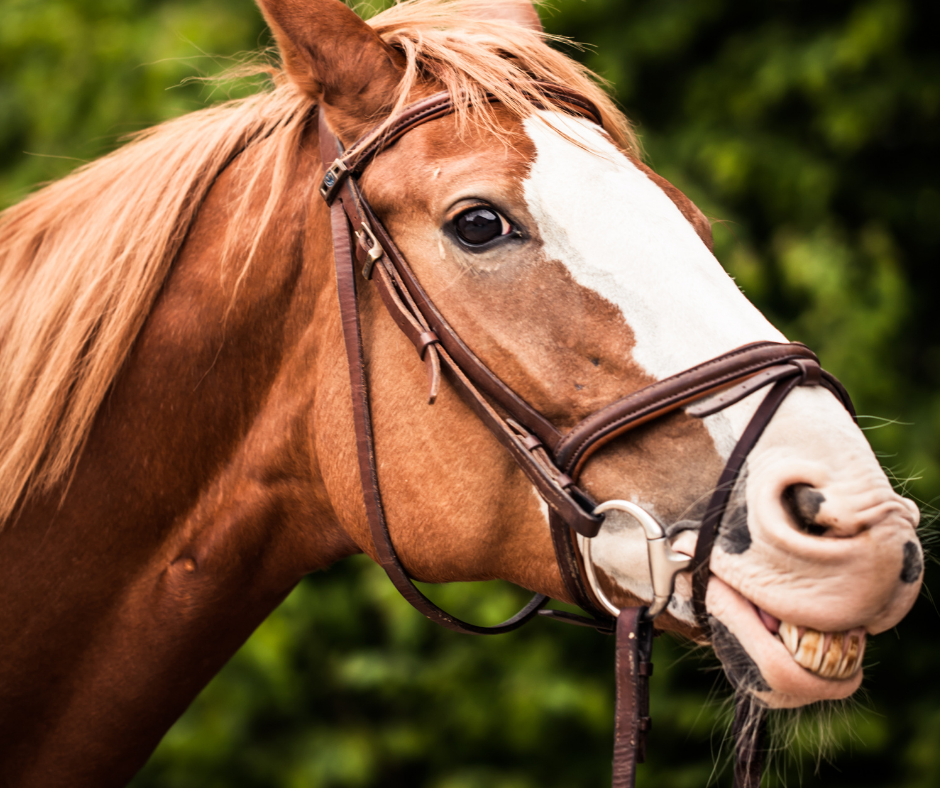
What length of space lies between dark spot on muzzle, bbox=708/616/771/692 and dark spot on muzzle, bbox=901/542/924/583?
22cm

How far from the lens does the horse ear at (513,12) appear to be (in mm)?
1693

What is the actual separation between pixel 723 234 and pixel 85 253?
93.2 inches

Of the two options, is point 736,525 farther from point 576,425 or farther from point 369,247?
point 369,247

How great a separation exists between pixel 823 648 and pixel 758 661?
8 centimetres

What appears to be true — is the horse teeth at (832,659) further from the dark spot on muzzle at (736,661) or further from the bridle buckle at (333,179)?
the bridle buckle at (333,179)

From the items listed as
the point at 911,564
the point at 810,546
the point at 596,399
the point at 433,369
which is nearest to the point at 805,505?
the point at 810,546

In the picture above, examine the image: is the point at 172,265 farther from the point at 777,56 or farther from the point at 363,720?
the point at 777,56

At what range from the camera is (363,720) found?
10.7ft

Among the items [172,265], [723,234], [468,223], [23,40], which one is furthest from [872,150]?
[23,40]

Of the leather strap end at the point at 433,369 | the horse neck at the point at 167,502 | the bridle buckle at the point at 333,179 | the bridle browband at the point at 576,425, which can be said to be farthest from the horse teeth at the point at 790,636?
the bridle buckle at the point at 333,179

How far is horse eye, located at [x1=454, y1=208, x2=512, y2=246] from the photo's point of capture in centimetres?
119

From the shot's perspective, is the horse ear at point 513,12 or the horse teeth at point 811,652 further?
the horse ear at point 513,12

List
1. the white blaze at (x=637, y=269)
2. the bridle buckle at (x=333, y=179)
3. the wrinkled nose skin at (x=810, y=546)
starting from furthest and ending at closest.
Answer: the bridle buckle at (x=333, y=179), the white blaze at (x=637, y=269), the wrinkled nose skin at (x=810, y=546)

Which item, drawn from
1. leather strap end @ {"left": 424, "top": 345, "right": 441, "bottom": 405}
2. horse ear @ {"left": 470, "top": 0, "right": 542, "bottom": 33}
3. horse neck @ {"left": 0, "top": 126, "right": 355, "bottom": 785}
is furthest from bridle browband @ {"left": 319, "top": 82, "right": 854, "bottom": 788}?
horse ear @ {"left": 470, "top": 0, "right": 542, "bottom": 33}
